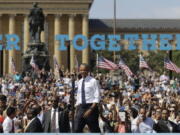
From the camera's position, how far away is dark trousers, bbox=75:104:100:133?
596 inches

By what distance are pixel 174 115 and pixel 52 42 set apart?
335 ft

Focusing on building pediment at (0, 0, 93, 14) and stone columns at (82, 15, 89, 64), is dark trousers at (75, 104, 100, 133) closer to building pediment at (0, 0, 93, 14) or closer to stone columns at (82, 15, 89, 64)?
building pediment at (0, 0, 93, 14)

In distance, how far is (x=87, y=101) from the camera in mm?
15219

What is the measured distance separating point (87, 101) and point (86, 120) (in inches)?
15.3

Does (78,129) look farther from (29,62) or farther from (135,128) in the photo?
(29,62)

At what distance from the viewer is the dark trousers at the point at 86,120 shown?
15.1 meters

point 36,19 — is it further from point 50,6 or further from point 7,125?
point 50,6

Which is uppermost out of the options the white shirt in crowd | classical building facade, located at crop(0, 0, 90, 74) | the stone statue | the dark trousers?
classical building facade, located at crop(0, 0, 90, 74)

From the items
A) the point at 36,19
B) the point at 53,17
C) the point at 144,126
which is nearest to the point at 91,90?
the point at 144,126

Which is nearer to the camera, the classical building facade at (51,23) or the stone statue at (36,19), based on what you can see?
the stone statue at (36,19)

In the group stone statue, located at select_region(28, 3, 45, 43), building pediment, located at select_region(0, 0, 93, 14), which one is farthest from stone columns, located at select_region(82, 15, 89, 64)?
stone statue, located at select_region(28, 3, 45, 43)

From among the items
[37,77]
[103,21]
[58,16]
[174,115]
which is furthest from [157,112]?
[103,21]

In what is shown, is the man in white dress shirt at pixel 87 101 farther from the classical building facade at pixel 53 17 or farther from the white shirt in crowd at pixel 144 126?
the classical building facade at pixel 53 17

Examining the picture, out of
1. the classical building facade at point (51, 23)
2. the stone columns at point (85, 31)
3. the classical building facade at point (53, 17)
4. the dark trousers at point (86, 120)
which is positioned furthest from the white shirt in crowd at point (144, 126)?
the stone columns at point (85, 31)
